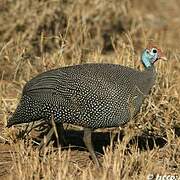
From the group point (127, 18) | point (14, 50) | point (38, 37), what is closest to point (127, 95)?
point (14, 50)

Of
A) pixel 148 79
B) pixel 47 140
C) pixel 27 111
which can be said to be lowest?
pixel 47 140

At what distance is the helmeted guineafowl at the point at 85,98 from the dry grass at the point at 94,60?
0.56 ft

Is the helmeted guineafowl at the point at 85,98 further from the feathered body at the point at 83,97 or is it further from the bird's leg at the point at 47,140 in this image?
the bird's leg at the point at 47,140

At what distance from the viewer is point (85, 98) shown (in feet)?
14.9

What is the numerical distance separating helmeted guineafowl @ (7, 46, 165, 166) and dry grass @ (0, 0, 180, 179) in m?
0.17

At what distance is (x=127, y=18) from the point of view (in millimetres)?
8648

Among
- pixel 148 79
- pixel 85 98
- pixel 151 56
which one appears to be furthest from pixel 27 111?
pixel 151 56

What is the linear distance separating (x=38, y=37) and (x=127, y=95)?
10.7 feet

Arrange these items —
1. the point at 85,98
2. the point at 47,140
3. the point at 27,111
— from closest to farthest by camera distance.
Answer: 1. the point at 85,98
2. the point at 27,111
3. the point at 47,140

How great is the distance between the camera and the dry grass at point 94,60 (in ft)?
14.2

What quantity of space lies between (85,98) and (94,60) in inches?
71.4

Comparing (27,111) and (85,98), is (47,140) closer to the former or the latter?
(27,111)

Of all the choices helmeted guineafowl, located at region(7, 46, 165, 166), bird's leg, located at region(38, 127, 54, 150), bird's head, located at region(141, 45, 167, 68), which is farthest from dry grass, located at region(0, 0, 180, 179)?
bird's head, located at region(141, 45, 167, 68)

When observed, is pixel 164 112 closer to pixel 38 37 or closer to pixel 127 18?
pixel 38 37
